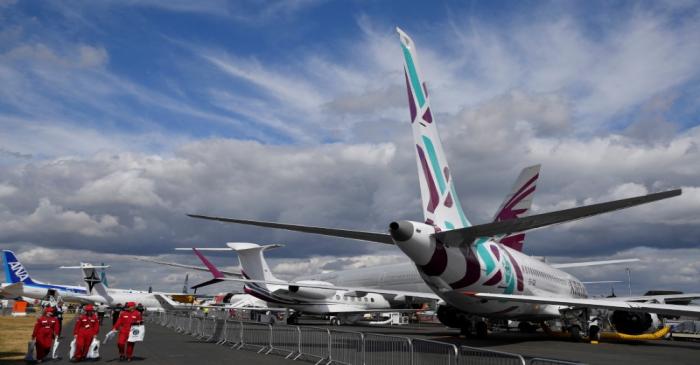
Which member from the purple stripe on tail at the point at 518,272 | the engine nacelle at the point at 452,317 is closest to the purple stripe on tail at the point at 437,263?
the purple stripe on tail at the point at 518,272

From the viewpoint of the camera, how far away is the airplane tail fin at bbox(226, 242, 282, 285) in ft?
142

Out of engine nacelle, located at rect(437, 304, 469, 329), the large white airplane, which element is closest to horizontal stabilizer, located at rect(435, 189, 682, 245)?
engine nacelle, located at rect(437, 304, 469, 329)

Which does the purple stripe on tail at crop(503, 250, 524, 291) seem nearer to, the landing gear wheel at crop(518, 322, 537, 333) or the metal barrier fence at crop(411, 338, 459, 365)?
the metal barrier fence at crop(411, 338, 459, 365)

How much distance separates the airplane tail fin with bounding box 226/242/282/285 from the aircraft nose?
93.7 ft

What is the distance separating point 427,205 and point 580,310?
430 inches

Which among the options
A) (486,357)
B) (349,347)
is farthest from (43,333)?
(486,357)

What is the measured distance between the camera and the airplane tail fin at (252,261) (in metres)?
43.2

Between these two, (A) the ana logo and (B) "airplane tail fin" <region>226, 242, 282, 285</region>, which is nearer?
(B) "airplane tail fin" <region>226, 242, 282, 285</region>

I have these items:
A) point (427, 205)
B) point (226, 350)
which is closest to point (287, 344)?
point (226, 350)

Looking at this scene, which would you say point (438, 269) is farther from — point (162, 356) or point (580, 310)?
point (580, 310)

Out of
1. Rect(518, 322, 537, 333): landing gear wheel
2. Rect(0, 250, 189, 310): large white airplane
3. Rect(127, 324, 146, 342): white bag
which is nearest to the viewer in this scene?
Rect(127, 324, 146, 342): white bag

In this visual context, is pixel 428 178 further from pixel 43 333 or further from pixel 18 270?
pixel 18 270

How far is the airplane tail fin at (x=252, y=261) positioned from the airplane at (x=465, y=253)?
21.8m

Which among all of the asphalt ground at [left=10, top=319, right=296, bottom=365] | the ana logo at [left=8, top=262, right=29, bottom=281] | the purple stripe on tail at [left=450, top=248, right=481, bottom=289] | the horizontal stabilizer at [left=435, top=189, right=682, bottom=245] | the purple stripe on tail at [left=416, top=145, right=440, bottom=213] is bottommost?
the asphalt ground at [left=10, top=319, right=296, bottom=365]
